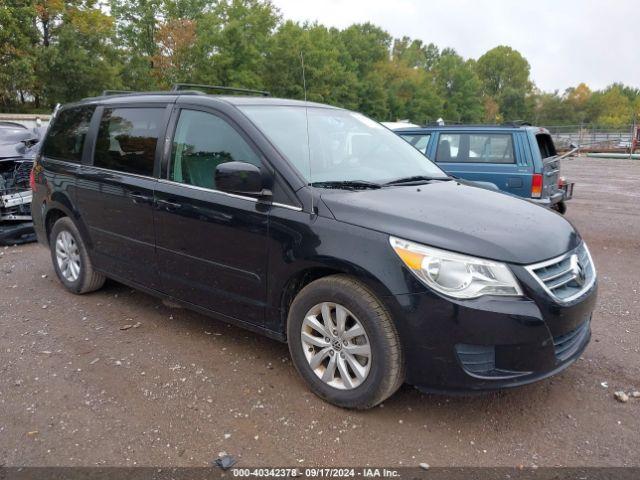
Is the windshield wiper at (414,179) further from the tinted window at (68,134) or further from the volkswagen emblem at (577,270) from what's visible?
the tinted window at (68,134)

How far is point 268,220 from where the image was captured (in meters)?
3.27

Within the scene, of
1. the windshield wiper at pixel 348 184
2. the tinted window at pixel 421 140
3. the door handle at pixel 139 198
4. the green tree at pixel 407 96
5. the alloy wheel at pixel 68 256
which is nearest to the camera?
the windshield wiper at pixel 348 184

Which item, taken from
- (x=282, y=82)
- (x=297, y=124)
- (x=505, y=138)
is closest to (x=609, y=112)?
(x=282, y=82)

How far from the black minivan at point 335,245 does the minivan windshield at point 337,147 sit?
16 millimetres

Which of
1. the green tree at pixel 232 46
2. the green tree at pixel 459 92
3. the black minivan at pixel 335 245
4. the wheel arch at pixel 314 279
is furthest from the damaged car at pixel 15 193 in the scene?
the green tree at pixel 459 92

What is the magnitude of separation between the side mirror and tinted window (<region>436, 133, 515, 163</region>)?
5.79 metres

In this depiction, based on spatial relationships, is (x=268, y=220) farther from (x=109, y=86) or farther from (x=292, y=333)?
(x=109, y=86)

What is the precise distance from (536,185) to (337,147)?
16.1 feet

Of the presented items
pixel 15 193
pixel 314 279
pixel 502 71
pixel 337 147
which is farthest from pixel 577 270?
pixel 502 71

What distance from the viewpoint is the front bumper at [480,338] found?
2676 mm

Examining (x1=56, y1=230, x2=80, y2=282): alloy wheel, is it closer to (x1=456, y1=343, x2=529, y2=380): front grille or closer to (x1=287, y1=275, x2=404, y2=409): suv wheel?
(x1=287, y1=275, x2=404, y2=409): suv wheel

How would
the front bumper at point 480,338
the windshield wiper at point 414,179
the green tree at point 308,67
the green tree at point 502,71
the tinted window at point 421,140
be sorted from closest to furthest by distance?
1. the front bumper at point 480,338
2. the windshield wiper at point 414,179
3. the tinted window at point 421,140
4. the green tree at point 308,67
5. the green tree at point 502,71

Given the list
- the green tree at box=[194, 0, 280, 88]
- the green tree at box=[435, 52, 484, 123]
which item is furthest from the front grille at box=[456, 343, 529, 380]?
the green tree at box=[435, 52, 484, 123]

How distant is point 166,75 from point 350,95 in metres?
17.6
